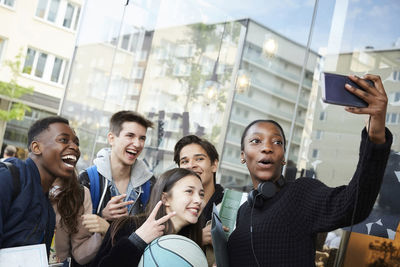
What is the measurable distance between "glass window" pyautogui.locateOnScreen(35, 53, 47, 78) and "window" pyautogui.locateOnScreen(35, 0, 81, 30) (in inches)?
67.5

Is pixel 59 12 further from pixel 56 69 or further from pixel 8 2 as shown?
pixel 56 69

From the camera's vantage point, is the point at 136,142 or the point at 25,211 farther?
the point at 136,142

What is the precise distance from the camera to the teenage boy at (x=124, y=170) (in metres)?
3.81

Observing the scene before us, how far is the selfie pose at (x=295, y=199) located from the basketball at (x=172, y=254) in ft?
0.73

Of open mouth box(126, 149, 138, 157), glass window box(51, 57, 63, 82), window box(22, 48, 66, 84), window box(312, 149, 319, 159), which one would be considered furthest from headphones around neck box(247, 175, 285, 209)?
glass window box(51, 57, 63, 82)

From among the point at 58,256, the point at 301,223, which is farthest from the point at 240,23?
the point at 301,223

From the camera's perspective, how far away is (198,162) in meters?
3.78

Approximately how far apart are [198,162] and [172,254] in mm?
1597

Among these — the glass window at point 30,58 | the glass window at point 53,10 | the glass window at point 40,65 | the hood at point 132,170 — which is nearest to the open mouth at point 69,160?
the hood at point 132,170

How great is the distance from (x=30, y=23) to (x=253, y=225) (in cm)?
1911

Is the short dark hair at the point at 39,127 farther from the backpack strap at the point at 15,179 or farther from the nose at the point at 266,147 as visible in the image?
the nose at the point at 266,147

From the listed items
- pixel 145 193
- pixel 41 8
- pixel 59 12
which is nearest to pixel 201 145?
pixel 145 193

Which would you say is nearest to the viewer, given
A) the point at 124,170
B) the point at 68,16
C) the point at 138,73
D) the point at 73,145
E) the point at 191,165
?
the point at 73,145

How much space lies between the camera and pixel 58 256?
10.5ft
